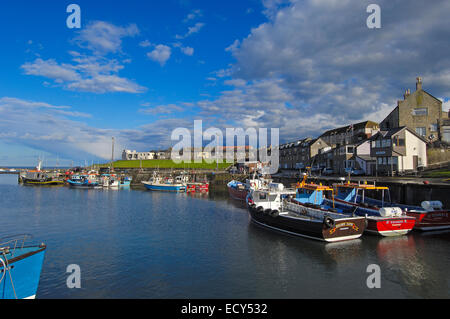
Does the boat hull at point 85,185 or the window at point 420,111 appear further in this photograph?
the boat hull at point 85,185

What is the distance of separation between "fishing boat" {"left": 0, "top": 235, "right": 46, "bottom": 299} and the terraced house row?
150ft

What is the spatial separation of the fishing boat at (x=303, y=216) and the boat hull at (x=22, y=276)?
17464 millimetres

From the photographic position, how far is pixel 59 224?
93.5ft

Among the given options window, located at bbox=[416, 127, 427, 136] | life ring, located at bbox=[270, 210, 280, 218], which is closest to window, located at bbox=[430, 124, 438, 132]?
window, located at bbox=[416, 127, 427, 136]

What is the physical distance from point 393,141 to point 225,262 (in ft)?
123

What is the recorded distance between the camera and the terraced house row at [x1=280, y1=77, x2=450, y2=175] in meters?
43.6

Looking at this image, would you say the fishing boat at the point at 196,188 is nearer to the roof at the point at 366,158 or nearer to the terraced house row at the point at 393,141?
the terraced house row at the point at 393,141

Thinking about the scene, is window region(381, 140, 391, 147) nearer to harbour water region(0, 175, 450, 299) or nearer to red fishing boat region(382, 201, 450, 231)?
red fishing boat region(382, 201, 450, 231)

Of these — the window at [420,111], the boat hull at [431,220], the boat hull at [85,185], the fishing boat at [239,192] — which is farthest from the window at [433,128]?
the boat hull at [85,185]

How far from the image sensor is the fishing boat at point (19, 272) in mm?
9891

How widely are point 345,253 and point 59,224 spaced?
26.6 m

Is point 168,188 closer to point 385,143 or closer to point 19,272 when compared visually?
point 385,143

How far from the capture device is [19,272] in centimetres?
1034
